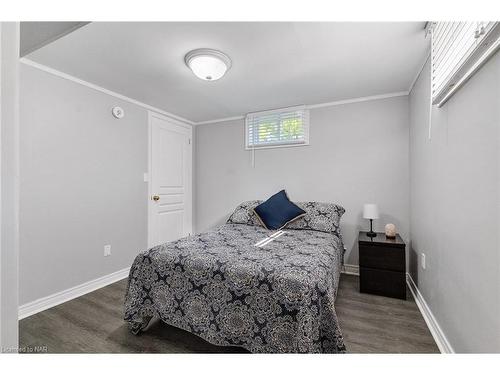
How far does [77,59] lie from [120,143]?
3.33ft

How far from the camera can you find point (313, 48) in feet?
6.31

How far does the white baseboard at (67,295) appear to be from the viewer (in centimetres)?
204

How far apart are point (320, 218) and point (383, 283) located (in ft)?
2.98

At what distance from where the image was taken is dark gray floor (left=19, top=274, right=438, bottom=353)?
5.23 ft

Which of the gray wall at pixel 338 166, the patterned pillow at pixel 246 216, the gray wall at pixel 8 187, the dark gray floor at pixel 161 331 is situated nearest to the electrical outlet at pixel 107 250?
the dark gray floor at pixel 161 331

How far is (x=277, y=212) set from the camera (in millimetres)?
2934

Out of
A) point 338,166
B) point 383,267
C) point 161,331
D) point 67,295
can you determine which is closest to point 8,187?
point 161,331

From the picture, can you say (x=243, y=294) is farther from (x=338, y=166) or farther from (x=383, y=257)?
(x=338, y=166)

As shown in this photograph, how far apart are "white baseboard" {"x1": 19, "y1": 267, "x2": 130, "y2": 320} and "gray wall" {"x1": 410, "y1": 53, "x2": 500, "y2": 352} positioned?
128 inches

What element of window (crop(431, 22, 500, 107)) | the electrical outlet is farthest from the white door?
window (crop(431, 22, 500, 107))

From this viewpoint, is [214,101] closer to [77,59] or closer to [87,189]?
[77,59]

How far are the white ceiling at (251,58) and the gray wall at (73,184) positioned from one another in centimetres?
30

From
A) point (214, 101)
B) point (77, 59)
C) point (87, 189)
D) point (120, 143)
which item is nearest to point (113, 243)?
point (87, 189)

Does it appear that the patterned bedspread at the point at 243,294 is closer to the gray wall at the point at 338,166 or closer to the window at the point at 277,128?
the gray wall at the point at 338,166
